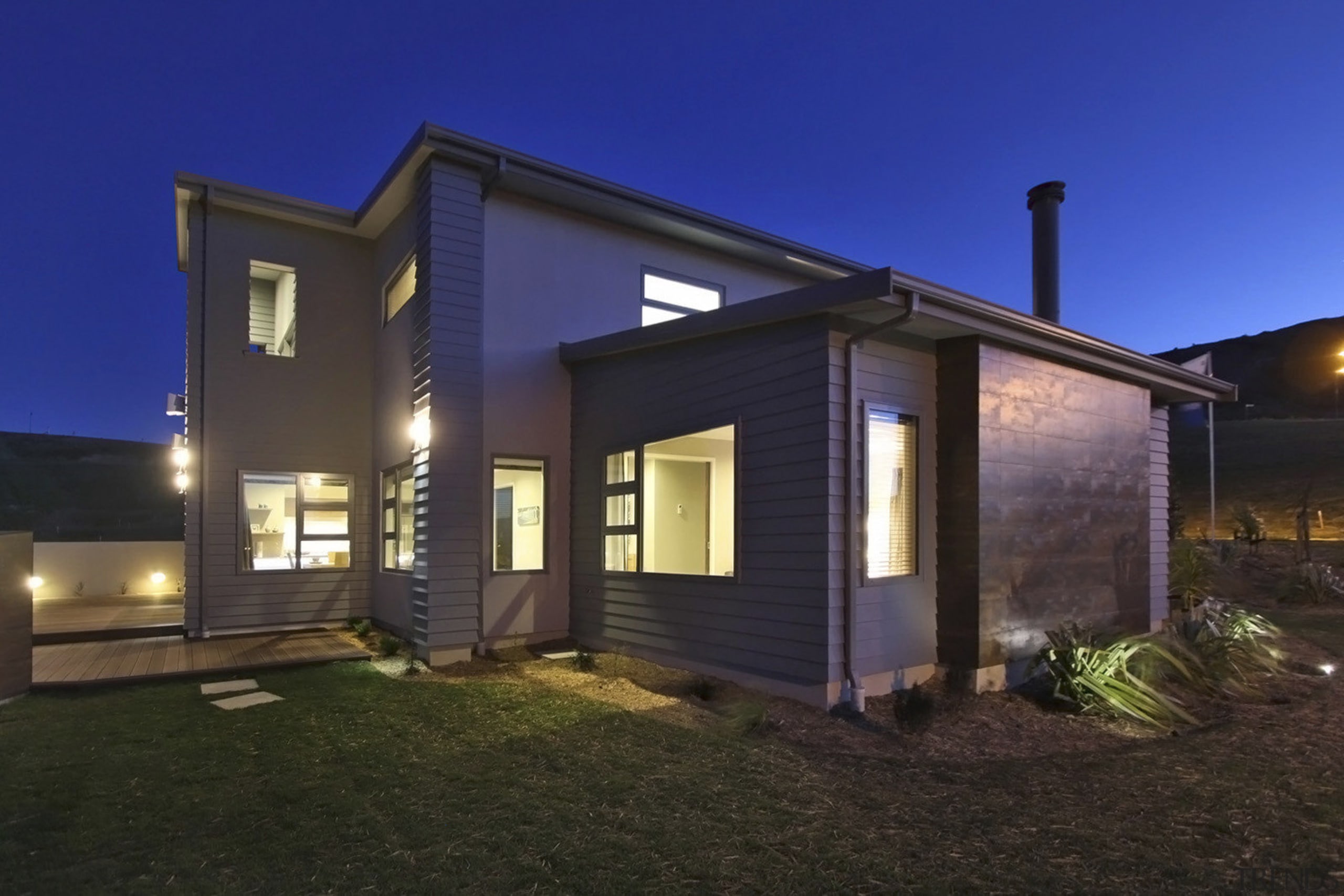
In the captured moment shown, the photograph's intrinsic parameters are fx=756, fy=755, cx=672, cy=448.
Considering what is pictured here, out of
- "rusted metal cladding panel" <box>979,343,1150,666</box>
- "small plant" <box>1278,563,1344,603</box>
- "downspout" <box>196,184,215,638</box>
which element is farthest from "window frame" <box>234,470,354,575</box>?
"small plant" <box>1278,563,1344,603</box>

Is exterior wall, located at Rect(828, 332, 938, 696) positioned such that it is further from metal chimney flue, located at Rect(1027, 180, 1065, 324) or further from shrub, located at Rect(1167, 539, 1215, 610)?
metal chimney flue, located at Rect(1027, 180, 1065, 324)

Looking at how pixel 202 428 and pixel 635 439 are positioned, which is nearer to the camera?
pixel 635 439

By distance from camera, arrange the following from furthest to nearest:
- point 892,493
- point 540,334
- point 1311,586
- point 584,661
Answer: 1. point 1311,586
2. point 540,334
3. point 584,661
4. point 892,493

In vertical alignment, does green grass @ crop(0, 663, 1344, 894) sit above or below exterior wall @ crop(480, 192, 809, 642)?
below

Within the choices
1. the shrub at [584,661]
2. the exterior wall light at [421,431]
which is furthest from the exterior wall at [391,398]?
the shrub at [584,661]

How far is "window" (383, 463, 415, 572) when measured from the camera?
8.73 meters

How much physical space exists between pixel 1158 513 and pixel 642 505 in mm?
6287

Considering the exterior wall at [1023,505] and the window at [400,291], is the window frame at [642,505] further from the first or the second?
the window at [400,291]

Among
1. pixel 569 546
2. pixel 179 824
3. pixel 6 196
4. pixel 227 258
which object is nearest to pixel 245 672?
pixel 569 546

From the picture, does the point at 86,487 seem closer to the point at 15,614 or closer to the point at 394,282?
the point at 394,282

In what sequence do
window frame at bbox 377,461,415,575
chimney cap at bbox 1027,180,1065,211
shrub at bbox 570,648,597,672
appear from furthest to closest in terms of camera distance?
1. chimney cap at bbox 1027,180,1065,211
2. window frame at bbox 377,461,415,575
3. shrub at bbox 570,648,597,672

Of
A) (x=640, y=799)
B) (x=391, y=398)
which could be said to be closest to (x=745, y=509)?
(x=640, y=799)

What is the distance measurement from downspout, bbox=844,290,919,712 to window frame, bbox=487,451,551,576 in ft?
12.5

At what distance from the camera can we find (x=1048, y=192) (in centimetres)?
1145
